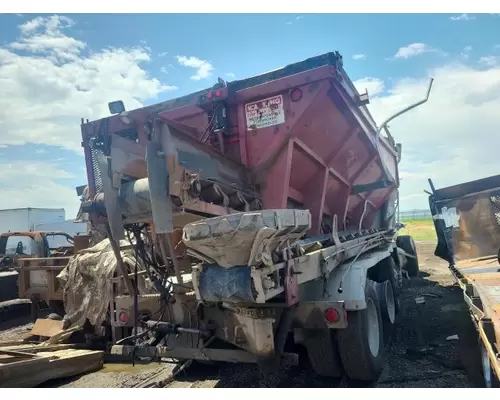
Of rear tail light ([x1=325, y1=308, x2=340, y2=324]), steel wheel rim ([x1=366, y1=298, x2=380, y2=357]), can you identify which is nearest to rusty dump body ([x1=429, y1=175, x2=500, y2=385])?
steel wheel rim ([x1=366, y1=298, x2=380, y2=357])

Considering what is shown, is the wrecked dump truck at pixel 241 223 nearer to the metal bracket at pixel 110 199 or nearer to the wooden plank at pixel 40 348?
the metal bracket at pixel 110 199

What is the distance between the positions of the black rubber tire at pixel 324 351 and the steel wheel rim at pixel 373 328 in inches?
13.5

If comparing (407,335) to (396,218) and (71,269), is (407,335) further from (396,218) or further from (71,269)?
(71,269)

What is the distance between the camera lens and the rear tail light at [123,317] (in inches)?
167

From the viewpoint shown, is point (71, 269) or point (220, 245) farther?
point (71, 269)

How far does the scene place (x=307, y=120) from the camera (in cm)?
426

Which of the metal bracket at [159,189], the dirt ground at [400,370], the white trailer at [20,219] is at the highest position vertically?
the white trailer at [20,219]

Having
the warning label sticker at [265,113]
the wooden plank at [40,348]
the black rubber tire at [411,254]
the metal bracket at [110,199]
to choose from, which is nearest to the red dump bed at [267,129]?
the warning label sticker at [265,113]

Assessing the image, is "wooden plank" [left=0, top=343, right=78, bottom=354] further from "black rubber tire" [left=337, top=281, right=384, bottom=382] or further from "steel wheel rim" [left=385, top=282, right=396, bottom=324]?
"steel wheel rim" [left=385, top=282, right=396, bottom=324]

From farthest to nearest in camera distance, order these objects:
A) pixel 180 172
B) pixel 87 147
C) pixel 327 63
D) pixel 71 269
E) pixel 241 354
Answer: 1. pixel 71 269
2. pixel 87 147
3. pixel 327 63
4. pixel 241 354
5. pixel 180 172

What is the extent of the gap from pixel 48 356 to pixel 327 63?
424 centimetres

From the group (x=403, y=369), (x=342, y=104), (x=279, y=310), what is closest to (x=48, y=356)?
(x=279, y=310)

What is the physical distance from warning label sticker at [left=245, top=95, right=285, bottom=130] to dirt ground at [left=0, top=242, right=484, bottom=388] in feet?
8.11

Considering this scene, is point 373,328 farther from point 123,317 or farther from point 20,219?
point 20,219
